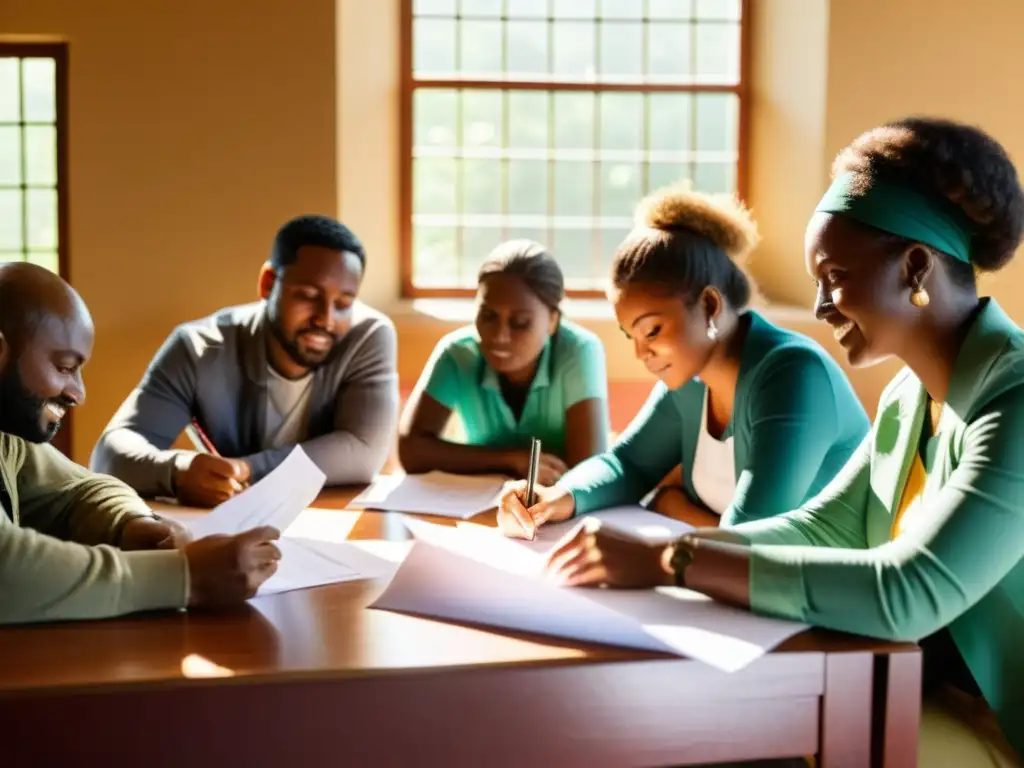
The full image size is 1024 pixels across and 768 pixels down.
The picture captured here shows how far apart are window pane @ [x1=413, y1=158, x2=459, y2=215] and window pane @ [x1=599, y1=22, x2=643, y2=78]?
0.72 meters

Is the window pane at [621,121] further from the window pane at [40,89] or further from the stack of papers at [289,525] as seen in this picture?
the stack of papers at [289,525]

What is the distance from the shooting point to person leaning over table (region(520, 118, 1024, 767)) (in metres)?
1.21

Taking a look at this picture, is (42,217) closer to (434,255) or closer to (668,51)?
(434,255)

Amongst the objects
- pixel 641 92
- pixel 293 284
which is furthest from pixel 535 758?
pixel 641 92

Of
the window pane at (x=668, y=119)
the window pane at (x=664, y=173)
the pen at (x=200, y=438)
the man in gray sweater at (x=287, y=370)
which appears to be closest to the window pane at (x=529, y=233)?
the window pane at (x=664, y=173)

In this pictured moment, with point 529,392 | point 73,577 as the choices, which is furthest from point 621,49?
point 73,577

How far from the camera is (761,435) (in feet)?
5.90

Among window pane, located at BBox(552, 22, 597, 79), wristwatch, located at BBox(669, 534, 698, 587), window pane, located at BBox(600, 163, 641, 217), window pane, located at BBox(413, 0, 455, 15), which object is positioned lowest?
wristwatch, located at BBox(669, 534, 698, 587)

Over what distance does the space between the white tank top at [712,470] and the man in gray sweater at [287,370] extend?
768 mm

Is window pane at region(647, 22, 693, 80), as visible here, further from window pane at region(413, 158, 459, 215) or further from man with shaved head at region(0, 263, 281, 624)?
man with shaved head at region(0, 263, 281, 624)

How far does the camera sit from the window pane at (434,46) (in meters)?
4.40

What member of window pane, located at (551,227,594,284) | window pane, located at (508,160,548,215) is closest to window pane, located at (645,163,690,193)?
window pane, located at (551,227,594,284)

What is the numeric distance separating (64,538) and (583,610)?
801mm

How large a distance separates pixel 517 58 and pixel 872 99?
138 cm
